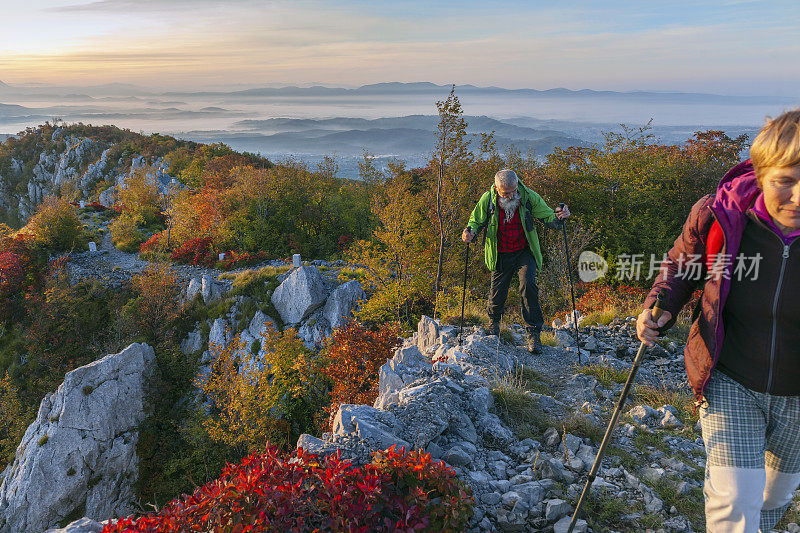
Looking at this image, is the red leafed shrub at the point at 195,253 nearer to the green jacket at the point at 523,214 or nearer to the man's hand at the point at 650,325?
the green jacket at the point at 523,214

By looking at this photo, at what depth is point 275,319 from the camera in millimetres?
15133

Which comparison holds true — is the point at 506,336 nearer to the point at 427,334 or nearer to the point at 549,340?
the point at 549,340

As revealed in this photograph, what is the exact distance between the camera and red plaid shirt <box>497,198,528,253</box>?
20.4ft

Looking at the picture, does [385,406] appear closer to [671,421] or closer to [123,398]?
[671,421]

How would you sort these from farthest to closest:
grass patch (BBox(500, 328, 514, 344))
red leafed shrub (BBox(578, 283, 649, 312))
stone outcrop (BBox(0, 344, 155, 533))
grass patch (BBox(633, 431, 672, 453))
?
stone outcrop (BBox(0, 344, 155, 533)), red leafed shrub (BBox(578, 283, 649, 312)), grass patch (BBox(500, 328, 514, 344)), grass patch (BBox(633, 431, 672, 453))

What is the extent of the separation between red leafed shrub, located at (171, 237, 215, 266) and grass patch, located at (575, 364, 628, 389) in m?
18.5

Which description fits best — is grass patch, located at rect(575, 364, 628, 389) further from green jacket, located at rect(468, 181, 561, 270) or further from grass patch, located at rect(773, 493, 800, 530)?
grass patch, located at rect(773, 493, 800, 530)

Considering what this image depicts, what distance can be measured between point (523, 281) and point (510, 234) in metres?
0.77

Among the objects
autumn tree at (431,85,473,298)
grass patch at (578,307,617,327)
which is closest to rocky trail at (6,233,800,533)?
grass patch at (578,307,617,327)

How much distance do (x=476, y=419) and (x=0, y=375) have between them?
1966 cm

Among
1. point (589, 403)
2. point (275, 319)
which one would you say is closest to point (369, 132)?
point (275, 319)

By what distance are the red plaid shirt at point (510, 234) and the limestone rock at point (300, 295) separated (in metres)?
9.68

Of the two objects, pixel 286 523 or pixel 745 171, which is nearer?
pixel 745 171

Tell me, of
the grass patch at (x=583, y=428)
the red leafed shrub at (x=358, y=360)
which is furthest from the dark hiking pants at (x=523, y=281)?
the red leafed shrub at (x=358, y=360)
